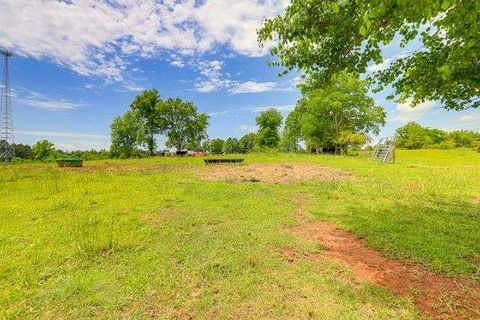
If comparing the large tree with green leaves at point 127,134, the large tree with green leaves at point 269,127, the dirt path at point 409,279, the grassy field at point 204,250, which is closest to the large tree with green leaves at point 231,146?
the large tree with green leaves at point 269,127

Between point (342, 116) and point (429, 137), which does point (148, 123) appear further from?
point (429, 137)

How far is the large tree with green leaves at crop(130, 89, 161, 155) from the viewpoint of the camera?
57188 millimetres

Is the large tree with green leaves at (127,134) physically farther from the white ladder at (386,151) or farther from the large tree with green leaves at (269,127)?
the white ladder at (386,151)

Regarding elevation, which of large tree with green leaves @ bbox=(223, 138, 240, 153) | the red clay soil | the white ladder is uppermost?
large tree with green leaves @ bbox=(223, 138, 240, 153)

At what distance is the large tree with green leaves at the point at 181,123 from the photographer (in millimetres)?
60531

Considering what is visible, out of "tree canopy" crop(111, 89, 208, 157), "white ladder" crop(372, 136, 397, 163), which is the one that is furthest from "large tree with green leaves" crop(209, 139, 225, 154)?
"white ladder" crop(372, 136, 397, 163)

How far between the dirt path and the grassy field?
266 mm

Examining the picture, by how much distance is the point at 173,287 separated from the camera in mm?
4523

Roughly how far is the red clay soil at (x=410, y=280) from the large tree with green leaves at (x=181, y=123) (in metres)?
56.0

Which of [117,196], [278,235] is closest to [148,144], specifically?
[117,196]

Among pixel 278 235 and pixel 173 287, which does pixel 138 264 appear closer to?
pixel 173 287

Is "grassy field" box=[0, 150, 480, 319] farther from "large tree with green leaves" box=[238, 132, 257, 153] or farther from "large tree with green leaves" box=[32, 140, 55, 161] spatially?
"large tree with green leaves" box=[238, 132, 257, 153]

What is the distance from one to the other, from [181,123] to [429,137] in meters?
63.7

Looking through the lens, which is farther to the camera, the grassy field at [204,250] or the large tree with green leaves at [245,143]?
the large tree with green leaves at [245,143]
